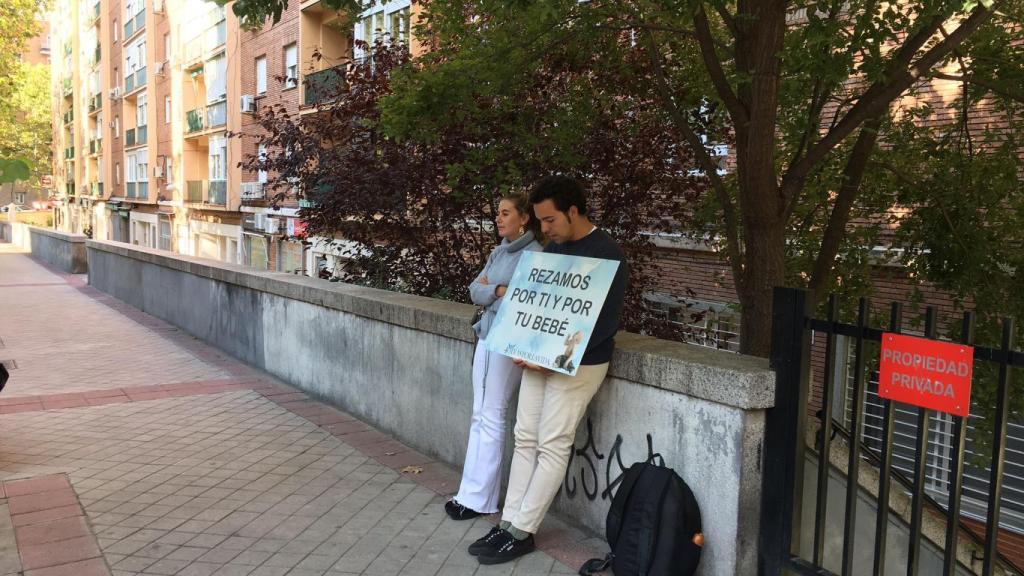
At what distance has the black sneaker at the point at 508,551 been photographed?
4.16m

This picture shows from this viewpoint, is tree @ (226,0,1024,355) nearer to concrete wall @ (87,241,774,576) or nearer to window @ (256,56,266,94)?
concrete wall @ (87,241,774,576)

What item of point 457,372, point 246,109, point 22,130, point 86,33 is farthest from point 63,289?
point 86,33

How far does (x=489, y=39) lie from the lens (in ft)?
22.2

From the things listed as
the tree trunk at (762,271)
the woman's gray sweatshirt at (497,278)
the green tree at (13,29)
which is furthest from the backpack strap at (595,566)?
the green tree at (13,29)

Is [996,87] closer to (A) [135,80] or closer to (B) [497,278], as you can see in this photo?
(B) [497,278]

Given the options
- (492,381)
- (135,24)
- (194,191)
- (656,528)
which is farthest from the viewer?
(135,24)

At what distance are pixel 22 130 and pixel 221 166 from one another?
19486 mm

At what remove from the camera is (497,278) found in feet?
15.5

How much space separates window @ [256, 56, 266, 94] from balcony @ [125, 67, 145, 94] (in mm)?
16053

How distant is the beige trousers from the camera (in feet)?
13.5

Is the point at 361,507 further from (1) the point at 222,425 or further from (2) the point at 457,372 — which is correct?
(1) the point at 222,425

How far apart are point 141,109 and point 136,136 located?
1.55m

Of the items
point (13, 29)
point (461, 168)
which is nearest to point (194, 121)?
point (13, 29)

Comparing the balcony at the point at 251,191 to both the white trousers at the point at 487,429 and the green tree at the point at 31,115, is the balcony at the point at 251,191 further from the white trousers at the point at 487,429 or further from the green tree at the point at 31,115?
the white trousers at the point at 487,429
